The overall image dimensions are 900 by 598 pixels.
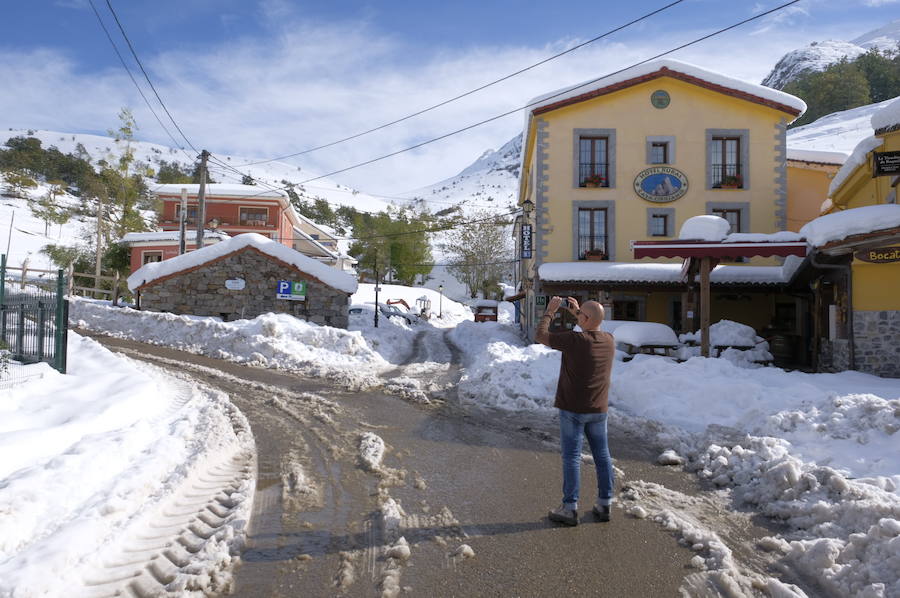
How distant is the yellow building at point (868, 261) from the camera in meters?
10.6

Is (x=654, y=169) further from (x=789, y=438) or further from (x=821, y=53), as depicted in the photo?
(x=821, y=53)

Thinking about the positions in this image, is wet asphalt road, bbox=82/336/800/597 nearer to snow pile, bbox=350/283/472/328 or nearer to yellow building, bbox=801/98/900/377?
yellow building, bbox=801/98/900/377

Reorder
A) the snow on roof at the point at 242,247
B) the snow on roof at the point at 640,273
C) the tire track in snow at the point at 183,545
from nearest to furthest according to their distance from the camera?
the tire track in snow at the point at 183,545, the snow on roof at the point at 640,273, the snow on roof at the point at 242,247

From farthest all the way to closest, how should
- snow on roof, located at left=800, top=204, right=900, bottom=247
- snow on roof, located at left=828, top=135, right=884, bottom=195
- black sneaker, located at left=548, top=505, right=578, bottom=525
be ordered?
1. snow on roof, located at left=828, top=135, right=884, bottom=195
2. snow on roof, located at left=800, top=204, right=900, bottom=247
3. black sneaker, located at left=548, top=505, right=578, bottom=525

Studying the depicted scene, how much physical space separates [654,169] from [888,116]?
9.56 meters

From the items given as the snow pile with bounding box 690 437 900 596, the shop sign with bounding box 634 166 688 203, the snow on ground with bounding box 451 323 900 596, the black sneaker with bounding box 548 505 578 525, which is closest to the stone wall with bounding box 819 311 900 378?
the snow on ground with bounding box 451 323 900 596

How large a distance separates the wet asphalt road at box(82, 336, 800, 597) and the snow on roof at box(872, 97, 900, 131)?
931cm

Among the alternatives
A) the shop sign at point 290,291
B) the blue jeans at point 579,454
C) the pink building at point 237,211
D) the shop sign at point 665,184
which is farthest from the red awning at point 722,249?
the pink building at point 237,211

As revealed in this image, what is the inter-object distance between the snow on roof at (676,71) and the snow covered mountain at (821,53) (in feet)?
324

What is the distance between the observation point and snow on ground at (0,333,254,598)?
333 centimetres

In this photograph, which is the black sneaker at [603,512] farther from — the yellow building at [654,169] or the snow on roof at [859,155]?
the yellow building at [654,169]

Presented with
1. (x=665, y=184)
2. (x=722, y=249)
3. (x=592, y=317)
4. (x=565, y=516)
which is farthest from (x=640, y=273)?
(x=565, y=516)

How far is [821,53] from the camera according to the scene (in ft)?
370

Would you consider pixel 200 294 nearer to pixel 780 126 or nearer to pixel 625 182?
pixel 625 182
